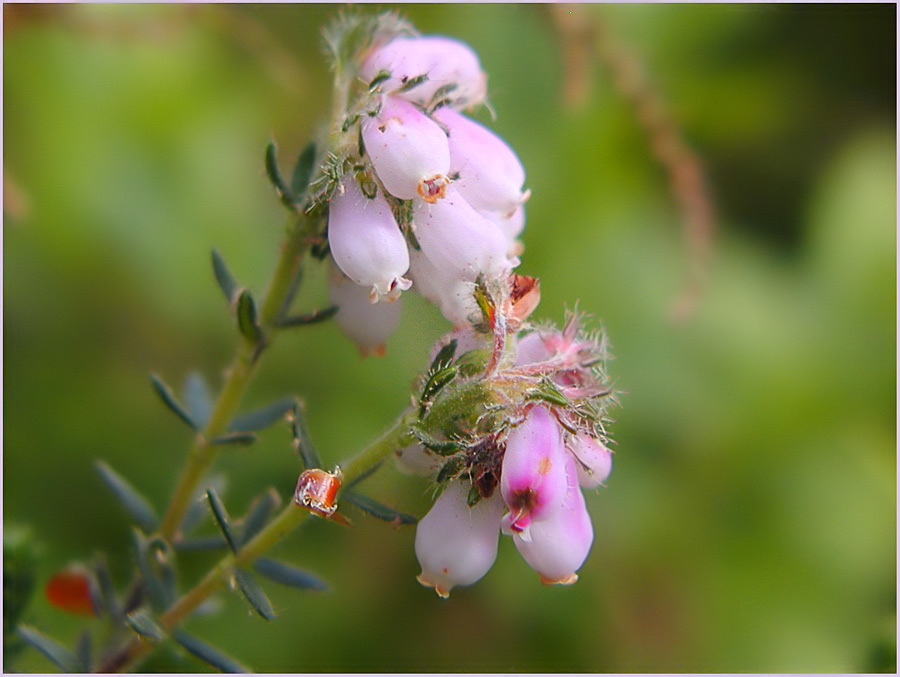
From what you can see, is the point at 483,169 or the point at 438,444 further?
the point at 483,169

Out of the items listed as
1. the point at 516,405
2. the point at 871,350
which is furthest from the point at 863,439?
the point at 516,405

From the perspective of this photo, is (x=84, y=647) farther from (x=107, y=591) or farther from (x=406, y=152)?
(x=406, y=152)

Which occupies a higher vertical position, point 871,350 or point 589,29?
point 871,350

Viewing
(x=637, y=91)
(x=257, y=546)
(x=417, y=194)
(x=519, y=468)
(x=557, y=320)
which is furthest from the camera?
(x=557, y=320)

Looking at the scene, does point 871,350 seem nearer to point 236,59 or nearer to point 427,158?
point 236,59

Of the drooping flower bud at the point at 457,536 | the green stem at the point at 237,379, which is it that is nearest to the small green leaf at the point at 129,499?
the green stem at the point at 237,379

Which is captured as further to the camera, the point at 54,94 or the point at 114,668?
the point at 54,94

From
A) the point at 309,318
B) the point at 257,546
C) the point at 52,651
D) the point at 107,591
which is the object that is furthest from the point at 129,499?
the point at 309,318

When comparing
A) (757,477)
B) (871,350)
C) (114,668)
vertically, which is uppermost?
(871,350)
